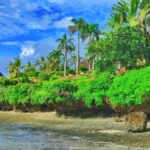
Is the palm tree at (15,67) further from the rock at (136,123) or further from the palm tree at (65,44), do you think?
the rock at (136,123)

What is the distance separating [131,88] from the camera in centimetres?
3022

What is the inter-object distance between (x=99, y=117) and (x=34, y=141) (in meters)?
14.0

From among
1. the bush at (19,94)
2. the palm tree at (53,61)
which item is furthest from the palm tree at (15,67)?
the bush at (19,94)

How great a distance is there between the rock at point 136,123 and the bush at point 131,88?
266 cm

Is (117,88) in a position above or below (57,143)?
above

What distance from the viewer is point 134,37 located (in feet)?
148

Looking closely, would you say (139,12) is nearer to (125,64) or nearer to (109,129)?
(125,64)

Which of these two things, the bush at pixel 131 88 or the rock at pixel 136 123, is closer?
the rock at pixel 136 123

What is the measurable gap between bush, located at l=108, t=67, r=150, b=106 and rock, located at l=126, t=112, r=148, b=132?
2.66m

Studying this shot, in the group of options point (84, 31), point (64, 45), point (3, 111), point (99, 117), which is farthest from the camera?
point (64, 45)

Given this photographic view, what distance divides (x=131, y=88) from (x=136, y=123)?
4.27m

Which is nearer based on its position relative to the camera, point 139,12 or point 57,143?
point 57,143

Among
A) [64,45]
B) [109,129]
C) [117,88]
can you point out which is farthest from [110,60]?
[64,45]

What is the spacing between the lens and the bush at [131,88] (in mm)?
29250
